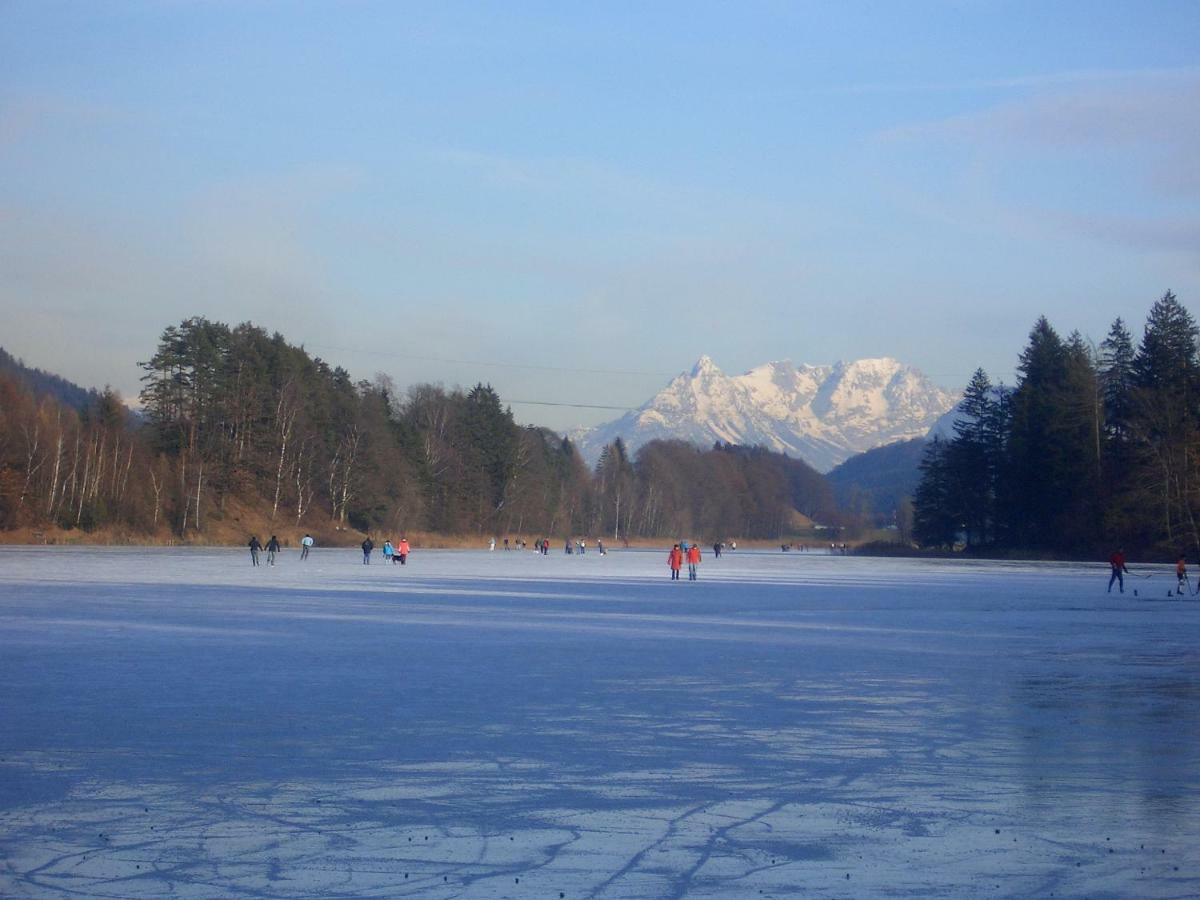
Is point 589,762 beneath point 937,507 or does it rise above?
beneath

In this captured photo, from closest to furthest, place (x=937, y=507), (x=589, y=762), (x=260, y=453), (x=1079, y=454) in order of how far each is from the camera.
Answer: (x=589, y=762)
(x=1079, y=454)
(x=260, y=453)
(x=937, y=507)

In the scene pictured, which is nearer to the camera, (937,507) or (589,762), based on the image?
(589,762)

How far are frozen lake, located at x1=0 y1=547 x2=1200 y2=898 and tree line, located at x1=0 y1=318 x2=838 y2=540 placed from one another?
2323 inches

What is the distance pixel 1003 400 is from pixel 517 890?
9061cm

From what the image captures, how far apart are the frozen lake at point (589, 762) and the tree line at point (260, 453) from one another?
2323 inches

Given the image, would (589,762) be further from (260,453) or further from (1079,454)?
(260,453)

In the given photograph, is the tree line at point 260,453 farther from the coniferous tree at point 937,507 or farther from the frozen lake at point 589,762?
the frozen lake at point 589,762

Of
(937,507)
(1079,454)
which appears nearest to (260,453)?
(937,507)

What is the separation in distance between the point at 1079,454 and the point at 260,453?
52886mm

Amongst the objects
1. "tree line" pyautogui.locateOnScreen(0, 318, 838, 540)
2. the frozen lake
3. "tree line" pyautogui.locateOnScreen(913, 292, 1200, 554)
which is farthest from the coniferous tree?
the frozen lake

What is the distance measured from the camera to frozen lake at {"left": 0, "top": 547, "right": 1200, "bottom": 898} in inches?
226

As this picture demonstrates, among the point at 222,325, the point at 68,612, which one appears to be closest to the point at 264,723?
the point at 68,612

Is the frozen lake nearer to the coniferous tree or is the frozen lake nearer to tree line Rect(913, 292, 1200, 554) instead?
tree line Rect(913, 292, 1200, 554)

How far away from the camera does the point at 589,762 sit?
834cm
